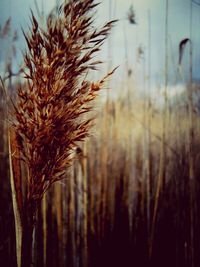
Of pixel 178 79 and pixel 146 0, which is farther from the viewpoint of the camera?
pixel 178 79

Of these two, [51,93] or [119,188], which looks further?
[119,188]

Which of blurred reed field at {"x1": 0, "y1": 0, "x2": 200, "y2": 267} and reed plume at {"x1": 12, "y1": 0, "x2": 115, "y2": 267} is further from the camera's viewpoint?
blurred reed field at {"x1": 0, "y1": 0, "x2": 200, "y2": 267}

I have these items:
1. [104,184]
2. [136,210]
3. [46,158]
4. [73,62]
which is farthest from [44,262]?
[73,62]

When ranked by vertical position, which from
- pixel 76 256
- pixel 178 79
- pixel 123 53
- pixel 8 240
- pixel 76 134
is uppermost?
pixel 123 53

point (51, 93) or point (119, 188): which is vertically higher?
point (51, 93)

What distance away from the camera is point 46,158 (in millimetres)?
634

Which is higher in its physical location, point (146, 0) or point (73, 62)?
point (146, 0)

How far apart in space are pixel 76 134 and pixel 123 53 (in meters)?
0.88

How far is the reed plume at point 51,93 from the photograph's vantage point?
24.5 inches

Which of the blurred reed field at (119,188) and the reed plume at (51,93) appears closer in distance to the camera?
the reed plume at (51,93)

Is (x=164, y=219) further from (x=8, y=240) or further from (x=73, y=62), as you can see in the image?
(x=73, y=62)

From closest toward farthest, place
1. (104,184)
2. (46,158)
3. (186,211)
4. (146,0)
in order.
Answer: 1. (46,158)
2. (146,0)
3. (186,211)
4. (104,184)

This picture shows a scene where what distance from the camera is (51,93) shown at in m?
0.63

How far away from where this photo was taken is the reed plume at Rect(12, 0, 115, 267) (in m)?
0.62
